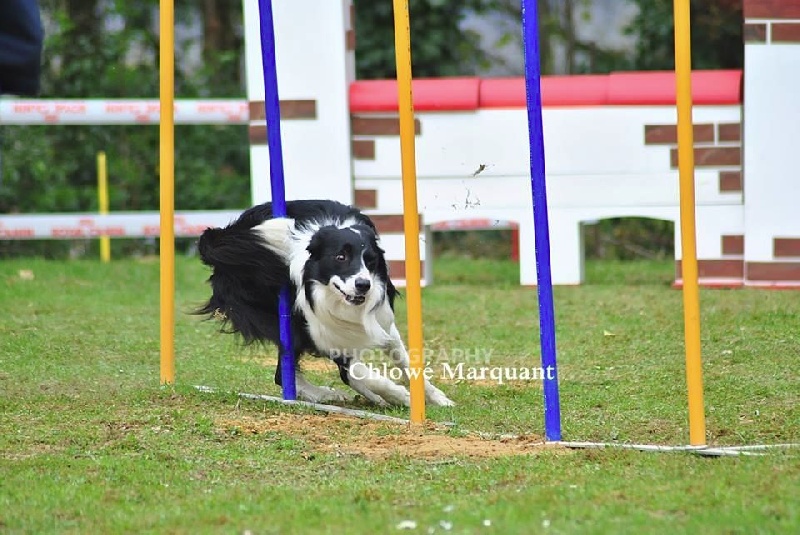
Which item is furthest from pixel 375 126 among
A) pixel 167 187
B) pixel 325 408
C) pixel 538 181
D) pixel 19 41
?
pixel 19 41

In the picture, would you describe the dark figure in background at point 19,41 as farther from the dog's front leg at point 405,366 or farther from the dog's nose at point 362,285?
the dog's front leg at point 405,366

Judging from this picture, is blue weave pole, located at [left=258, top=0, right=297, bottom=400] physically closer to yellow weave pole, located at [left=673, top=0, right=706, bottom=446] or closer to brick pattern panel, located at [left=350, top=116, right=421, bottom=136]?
yellow weave pole, located at [left=673, top=0, right=706, bottom=446]

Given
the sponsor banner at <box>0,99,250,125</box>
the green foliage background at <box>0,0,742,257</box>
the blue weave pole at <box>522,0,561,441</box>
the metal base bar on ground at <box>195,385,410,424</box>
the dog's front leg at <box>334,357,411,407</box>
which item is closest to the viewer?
the blue weave pole at <box>522,0,561,441</box>

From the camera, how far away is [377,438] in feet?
18.3

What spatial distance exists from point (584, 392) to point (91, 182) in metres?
10.8

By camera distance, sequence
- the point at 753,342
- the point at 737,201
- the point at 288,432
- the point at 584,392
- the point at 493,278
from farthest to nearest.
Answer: the point at 493,278, the point at 737,201, the point at 753,342, the point at 584,392, the point at 288,432

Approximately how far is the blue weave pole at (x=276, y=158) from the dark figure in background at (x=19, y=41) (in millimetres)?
2581

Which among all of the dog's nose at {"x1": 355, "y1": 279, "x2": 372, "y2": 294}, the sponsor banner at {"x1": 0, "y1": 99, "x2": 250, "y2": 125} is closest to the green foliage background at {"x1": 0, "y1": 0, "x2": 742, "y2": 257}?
the sponsor banner at {"x1": 0, "y1": 99, "x2": 250, "y2": 125}

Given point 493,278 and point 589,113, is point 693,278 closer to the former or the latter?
point 589,113

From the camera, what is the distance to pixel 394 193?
10.6 metres

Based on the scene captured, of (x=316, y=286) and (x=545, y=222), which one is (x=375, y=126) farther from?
(x=545, y=222)

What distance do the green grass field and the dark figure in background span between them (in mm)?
1436

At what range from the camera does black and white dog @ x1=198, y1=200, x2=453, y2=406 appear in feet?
20.6

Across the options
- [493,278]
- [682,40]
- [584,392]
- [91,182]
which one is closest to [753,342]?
[584,392]
